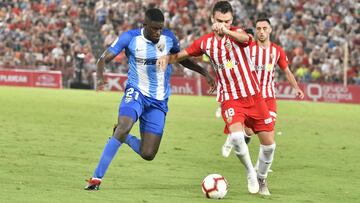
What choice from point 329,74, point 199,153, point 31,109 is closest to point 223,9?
point 199,153

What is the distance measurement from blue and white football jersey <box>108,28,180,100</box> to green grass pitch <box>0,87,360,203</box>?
129 centimetres

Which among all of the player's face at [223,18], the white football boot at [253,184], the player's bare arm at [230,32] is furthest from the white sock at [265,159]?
the player's face at [223,18]

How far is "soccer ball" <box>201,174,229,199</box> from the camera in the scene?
10.7 m

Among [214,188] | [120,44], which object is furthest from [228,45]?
[214,188]

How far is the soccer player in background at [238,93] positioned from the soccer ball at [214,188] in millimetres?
559

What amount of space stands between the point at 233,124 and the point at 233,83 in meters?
0.54

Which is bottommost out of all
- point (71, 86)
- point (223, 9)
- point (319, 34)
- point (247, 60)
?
point (71, 86)

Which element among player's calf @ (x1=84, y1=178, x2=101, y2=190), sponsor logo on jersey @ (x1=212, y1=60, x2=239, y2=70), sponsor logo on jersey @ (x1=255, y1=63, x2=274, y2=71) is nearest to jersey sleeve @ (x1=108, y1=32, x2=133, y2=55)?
sponsor logo on jersey @ (x1=212, y1=60, x2=239, y2=70)

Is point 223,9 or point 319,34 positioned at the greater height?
point 223,9

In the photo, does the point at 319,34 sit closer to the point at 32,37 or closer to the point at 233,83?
the point at 32,37

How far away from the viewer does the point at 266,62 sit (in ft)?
45.8

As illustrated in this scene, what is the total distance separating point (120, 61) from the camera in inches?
1563

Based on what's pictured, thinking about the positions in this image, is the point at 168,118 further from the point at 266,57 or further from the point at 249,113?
the point at 249,113

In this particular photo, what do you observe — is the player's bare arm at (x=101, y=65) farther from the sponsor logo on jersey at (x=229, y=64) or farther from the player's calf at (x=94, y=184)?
the sponsor logo on jersey at (x=229, y=64)
